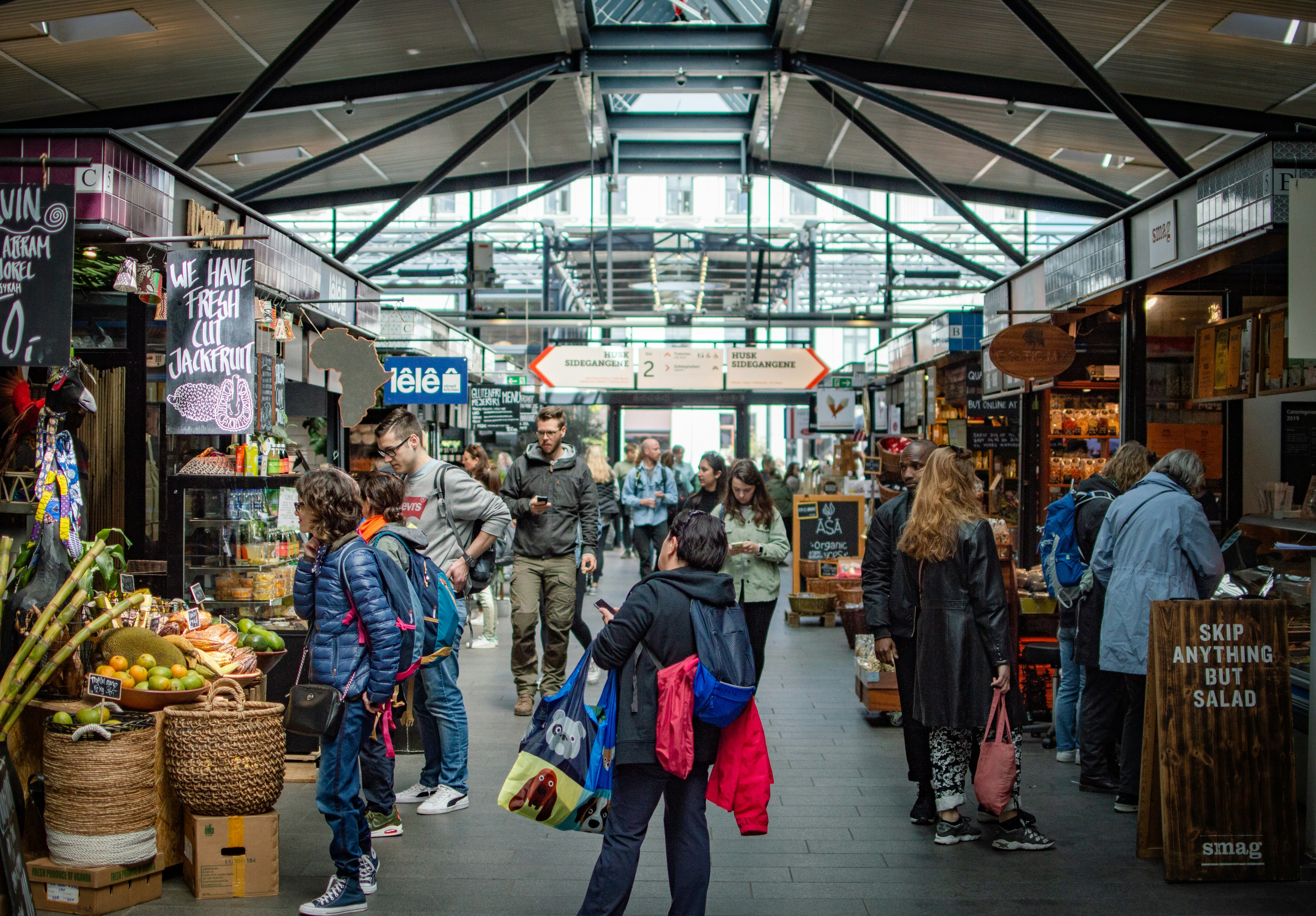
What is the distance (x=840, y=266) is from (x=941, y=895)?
19.2 metres

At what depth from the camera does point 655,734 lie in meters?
3.37

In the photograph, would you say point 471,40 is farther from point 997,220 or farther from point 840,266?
point 840,266

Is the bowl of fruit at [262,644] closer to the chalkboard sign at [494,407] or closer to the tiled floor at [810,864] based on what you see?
the tiled floor at [810,864]

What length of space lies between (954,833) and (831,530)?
678cm

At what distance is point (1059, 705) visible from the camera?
6102 millimetres

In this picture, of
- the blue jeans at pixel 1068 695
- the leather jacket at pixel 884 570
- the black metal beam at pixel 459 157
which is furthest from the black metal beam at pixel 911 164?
the leather jacket at pixel 884 570

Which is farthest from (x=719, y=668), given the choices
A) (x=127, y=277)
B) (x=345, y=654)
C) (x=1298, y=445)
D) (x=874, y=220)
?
(x=874, y=220)

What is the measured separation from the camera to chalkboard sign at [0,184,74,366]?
194 inches

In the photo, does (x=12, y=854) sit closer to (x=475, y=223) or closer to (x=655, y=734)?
(x=655, y=734)

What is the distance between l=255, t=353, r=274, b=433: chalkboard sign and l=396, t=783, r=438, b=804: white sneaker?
123 inches

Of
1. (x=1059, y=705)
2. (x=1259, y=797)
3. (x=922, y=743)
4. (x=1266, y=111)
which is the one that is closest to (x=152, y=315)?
A: (x=922, y=743)

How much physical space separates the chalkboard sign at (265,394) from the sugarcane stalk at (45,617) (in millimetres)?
2963

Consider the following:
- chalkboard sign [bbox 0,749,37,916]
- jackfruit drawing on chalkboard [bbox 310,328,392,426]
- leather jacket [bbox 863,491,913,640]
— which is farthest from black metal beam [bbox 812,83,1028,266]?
chalkboard sign [bbox 0,749,37,916]

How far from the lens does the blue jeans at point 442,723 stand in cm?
505
